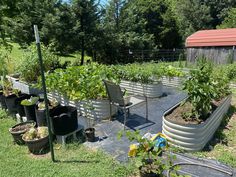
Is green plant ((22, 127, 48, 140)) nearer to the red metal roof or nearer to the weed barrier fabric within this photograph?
the weed barrier fabric

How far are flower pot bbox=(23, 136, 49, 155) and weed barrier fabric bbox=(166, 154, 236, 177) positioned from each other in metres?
1.95

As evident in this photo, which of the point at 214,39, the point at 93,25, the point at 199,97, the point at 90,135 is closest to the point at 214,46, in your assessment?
the point at 214,39

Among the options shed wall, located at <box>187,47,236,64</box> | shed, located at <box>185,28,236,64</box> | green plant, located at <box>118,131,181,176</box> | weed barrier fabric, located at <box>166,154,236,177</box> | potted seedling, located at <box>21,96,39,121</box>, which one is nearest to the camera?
green plant, located at <box>118,131,181,176</box>

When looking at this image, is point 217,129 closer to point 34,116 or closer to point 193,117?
point 193,117

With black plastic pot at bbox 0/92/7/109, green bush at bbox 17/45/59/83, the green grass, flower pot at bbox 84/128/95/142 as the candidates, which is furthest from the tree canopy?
the green grass

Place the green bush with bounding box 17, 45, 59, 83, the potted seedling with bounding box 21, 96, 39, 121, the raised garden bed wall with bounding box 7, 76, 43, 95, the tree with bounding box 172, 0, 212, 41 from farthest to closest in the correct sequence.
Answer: the tree with bounding box 172, 0, 212, 41
the green bush with bounding box 17, 45, 59, 83
the raised garden bed wall with bounding box 7, 76, 43, 95
the potted seedling with bounding box 21, 96, 39, 121

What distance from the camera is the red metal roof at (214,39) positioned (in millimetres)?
11328

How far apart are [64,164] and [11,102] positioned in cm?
234

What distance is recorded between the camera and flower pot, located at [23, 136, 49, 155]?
10.5 ft

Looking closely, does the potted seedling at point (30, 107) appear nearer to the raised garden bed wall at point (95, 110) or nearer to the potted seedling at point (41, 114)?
the potted seedling at point (41, 114)

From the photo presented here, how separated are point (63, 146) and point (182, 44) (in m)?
19.2

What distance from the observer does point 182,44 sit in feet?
67.3

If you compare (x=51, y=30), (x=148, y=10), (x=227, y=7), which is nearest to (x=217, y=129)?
(x=51, y=30)

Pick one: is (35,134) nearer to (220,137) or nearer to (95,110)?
(95,110)
